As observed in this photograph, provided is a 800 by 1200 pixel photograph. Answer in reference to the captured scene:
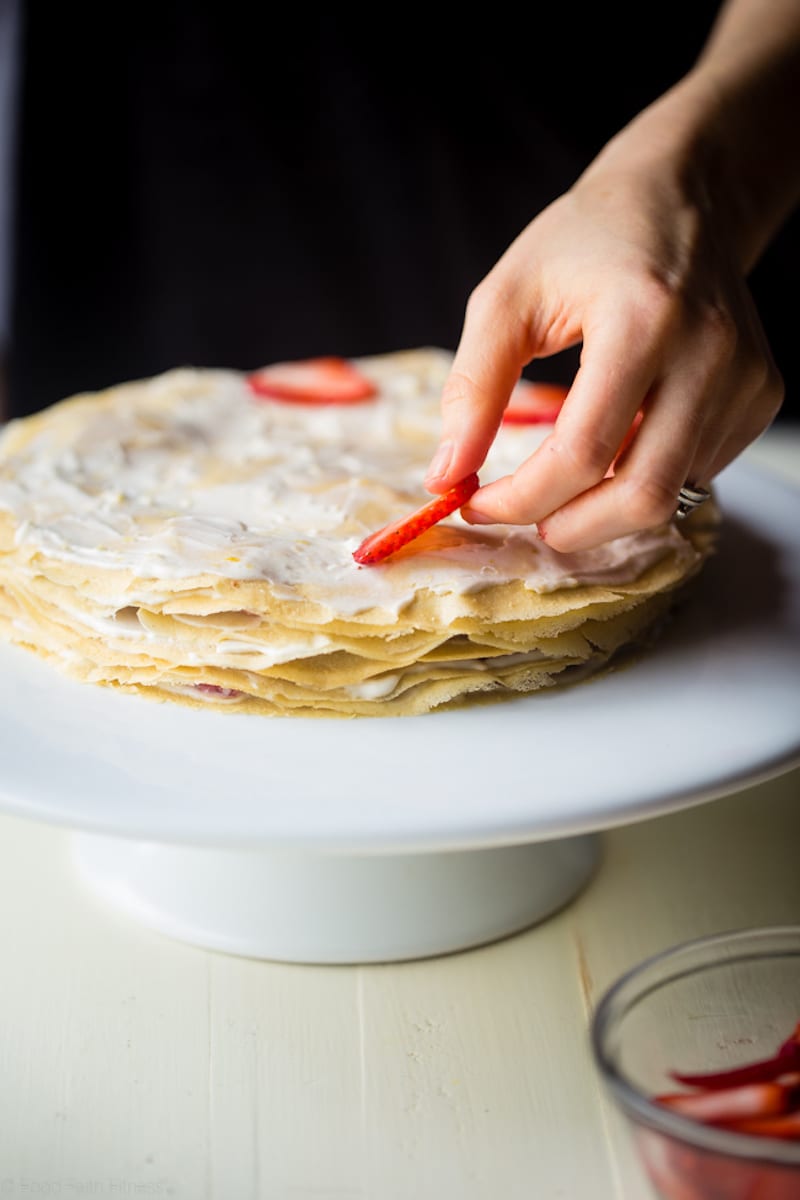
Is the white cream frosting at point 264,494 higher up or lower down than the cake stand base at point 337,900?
higher up

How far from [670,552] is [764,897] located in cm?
32

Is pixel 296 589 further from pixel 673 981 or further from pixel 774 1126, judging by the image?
pixel 774 1126

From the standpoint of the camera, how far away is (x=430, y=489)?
111 centimetres

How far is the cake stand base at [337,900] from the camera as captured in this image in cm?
113

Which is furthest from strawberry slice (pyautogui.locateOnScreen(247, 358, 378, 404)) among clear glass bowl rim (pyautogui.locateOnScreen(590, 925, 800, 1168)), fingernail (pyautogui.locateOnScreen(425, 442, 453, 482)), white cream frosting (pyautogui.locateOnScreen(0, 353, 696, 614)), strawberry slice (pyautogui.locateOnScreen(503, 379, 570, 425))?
clear glass bowl rim (pyautogui.locateOnScreen(590, 925, 800, 1168))

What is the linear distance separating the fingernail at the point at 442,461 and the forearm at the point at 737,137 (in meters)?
0.32

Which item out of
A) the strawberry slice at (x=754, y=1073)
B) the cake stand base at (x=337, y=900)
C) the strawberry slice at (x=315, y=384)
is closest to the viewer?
the strawberry slice at (x=754, y=1073)

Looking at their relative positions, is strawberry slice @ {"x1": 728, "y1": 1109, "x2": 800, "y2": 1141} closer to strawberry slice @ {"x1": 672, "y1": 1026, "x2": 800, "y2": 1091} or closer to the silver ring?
strawberry slice @ {"x1": 672, "y1": 1026, "x2": 800, "y2": 1091}

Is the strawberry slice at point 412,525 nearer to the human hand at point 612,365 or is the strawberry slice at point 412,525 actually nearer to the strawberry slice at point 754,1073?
the human hand at point 612,365

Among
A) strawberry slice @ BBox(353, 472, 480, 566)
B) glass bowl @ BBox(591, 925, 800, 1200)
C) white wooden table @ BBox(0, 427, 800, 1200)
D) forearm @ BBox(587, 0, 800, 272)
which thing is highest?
forearm @ BBox(587, 0, 800, 272)

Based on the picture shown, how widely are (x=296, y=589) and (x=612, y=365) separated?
300mm

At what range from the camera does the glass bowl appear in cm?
76

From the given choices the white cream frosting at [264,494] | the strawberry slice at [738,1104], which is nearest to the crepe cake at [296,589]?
the white cream frosting at [264,494]

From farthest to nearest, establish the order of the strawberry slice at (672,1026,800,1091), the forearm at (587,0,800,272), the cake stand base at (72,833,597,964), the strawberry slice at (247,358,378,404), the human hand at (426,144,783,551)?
the strawberry slice at (247,358,378,404) < the forearm at (587,0,800,272) < the cake stand base at (72,833,597,964) < the human hand at (426,144,783,551) < the strawberry slice at (672,1026,800,1091)
